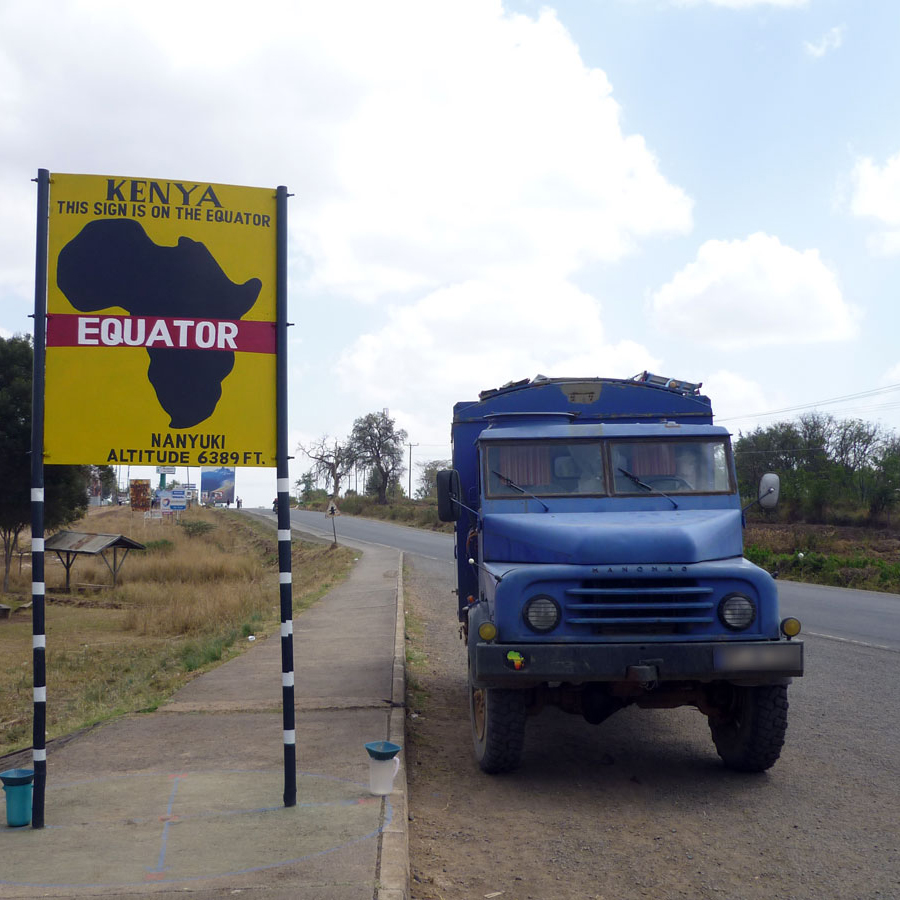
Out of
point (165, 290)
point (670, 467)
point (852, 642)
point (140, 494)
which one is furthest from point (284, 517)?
point (140, 494)

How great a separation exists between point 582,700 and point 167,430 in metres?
3.21

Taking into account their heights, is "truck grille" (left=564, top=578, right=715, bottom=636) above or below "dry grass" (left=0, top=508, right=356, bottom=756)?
above

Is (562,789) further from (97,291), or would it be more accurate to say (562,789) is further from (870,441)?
(870,441)

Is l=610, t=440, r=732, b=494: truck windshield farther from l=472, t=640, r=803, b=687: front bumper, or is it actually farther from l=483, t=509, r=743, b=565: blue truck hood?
l=472, t=640, r=803, b=687: front bumper

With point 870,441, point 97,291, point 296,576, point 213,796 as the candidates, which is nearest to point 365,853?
point 213,796

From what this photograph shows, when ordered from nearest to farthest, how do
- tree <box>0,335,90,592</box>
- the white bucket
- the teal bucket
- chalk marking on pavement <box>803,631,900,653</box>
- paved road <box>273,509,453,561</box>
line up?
the teal bucket, the white bucket, chalk marking on pavement <box>803,631,900,653</box>, tree <box>0,335,90,592</box>, paved road <box>273,509,453,561</box>

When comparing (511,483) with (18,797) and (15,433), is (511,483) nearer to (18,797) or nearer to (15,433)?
(18,797)

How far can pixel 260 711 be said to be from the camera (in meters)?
8.29

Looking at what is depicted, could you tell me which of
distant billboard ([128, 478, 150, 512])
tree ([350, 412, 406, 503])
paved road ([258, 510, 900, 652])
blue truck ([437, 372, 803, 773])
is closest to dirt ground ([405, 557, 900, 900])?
blue truck ([437, 372, 803, 773])

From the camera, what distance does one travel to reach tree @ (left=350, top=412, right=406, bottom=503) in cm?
10700

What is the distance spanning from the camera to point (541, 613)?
589cm

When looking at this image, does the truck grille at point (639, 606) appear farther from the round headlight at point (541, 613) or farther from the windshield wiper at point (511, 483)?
the windshield wiper at point (511, 483)

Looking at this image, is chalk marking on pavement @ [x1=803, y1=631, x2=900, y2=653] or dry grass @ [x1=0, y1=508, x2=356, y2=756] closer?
dry grass @ [x1=0, y1=508, x2=356, y2=756]

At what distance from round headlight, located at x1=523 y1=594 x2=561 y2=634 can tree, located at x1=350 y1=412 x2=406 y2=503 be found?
100289 millimetres
